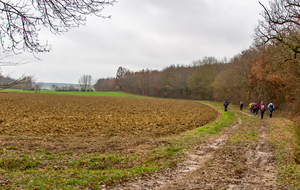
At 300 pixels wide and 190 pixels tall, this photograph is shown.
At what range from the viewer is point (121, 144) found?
12.1 meters

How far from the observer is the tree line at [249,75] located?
41.0 feet

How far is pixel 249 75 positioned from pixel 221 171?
103ft

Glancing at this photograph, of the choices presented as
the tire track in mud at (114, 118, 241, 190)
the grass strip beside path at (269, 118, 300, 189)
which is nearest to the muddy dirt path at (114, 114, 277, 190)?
the tire track in mud at (114, 118, 241, 190)

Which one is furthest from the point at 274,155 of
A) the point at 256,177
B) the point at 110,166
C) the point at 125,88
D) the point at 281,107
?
the point at 125,88

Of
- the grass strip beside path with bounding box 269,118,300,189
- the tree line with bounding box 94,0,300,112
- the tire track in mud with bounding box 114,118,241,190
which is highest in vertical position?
the tree line with bounding box 94,0,300,112

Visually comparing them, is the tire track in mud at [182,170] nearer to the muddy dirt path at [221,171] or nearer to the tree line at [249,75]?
the muddy dirt path at [221,171]

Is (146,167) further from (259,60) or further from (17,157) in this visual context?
(259,60)

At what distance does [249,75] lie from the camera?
117 feet

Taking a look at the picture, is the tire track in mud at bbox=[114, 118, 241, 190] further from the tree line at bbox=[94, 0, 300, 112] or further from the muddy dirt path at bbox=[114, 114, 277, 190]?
the tree line at bbox=[94, 0, 300, 112]

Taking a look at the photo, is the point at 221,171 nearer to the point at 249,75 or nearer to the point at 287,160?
the point at 287,160

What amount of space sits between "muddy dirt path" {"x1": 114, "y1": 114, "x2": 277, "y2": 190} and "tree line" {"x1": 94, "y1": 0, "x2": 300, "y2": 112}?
16.6 ft

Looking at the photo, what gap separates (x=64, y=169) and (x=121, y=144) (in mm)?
4583

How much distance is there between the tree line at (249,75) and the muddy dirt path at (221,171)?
200 inches

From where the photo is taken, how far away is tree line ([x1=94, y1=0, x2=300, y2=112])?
492 inches
